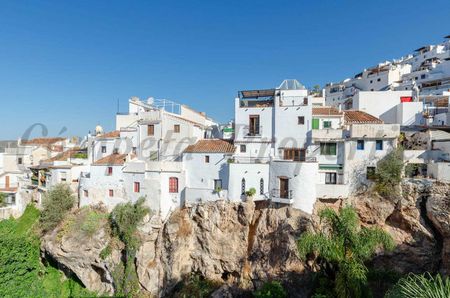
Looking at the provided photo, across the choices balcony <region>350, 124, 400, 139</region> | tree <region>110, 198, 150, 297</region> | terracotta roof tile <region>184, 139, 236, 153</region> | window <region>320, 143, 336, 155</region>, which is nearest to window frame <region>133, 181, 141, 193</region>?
tree <region>110, 198, 150, 297</region>

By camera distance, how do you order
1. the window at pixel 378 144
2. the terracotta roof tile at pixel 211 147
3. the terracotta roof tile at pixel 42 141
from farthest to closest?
the terracotta roof tile at pixel 42 141 < the terracotta roof tile at pixel 211 147 < the window at pixel 378 144

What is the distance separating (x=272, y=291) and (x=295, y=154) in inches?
459

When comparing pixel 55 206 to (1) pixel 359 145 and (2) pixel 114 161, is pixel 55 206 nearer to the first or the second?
(2) pixel 114 161

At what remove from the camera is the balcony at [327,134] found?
885 inches

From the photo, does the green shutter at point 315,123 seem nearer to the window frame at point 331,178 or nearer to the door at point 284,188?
the window frame at point 331,178

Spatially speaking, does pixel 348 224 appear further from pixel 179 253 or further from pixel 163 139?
pixel 163 139

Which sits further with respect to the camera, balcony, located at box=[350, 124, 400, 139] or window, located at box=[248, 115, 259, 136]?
window, located at box=[248, 115, 259, 136]

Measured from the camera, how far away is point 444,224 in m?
18.8

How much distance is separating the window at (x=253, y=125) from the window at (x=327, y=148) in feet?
20.2

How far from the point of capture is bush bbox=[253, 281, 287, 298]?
17.9 meters

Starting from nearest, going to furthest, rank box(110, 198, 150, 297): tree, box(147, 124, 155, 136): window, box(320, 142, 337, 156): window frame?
box(320, 142, 337, 156): window frame
box(110, 198, 150, 297): tree
box(147, 124, 155, 136): window

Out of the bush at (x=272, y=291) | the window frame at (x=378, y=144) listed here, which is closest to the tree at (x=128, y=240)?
the bush at (x=272, y=291)

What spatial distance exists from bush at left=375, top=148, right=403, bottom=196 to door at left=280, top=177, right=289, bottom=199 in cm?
737

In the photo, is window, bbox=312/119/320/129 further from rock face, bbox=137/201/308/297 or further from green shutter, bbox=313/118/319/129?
rock face, bbox=137/201/308/297
